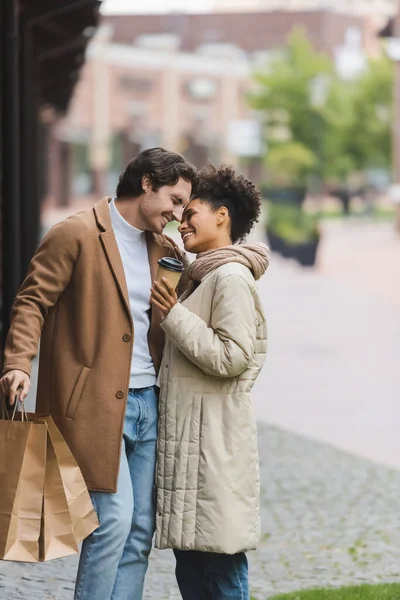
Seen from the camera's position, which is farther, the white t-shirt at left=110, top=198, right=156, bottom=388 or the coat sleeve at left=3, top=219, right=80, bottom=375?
the white t-shirt at left=110, top=198, right=156, bottom=388

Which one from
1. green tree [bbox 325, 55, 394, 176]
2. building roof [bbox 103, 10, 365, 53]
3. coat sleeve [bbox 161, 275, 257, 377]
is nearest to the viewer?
coat sleeve [bbox 161, 275, 257, 377]

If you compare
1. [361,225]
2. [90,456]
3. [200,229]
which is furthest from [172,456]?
[361,225]

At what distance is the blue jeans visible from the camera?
3.84 m

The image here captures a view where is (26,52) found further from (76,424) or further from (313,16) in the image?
(313,16)

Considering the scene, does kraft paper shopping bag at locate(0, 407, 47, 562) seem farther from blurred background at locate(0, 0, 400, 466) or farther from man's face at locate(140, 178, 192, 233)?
blurred background at locate(0, 0, 400, 466)

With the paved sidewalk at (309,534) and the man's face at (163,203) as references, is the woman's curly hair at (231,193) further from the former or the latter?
the paved sidewalk at (309,534)

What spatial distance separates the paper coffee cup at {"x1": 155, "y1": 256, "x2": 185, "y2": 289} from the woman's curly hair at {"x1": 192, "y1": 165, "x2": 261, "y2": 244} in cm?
23

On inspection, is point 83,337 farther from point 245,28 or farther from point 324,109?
point 245,28

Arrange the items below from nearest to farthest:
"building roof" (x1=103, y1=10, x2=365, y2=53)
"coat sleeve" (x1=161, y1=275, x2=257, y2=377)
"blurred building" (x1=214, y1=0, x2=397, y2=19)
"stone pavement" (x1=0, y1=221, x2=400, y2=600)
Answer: "coat sleeve" (x1=161, y1=275, x2=257, y2=377) → "stone pavement" (x1=0, y1=221, x2=400, y2=600) → "building roof" (x1=103, y1=10, x2=365, y2=53) → "blurred building" (x1=214, y1=0, x2=397, y2=19)

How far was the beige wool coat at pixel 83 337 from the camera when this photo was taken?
3.87 metres

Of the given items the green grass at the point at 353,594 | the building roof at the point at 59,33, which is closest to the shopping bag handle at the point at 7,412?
the green grass at the point at 353,594

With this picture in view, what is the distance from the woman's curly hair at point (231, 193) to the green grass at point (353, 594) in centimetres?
189

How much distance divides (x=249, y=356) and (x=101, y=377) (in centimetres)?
45

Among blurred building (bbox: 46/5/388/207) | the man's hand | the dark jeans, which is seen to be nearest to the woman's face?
the man's hand
